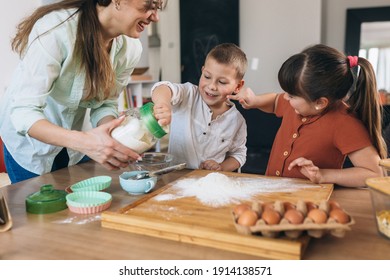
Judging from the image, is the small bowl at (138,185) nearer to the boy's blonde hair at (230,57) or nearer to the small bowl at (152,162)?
the small bowl at (152,162)

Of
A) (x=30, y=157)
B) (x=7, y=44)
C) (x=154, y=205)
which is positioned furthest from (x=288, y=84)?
(x=7, y=44)

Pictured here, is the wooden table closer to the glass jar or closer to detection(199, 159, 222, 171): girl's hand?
the glass jar

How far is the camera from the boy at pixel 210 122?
1.54m

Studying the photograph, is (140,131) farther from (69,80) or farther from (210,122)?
(210,122)

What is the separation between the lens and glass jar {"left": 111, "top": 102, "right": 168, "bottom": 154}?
3.43ft

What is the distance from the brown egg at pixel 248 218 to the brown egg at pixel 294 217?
0.20 ft

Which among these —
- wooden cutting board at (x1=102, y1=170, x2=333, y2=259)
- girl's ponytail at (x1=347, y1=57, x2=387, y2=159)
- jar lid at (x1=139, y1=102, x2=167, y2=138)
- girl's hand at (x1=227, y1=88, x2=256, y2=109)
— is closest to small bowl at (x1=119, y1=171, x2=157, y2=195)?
wooden cutting board at (x1=102, y1=170, x2=333, y2=259)

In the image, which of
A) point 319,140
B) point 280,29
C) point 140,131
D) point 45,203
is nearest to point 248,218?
point 140,131

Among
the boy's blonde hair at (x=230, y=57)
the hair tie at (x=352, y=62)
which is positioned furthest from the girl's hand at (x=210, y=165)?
the hair tie at (x=352, y=62)

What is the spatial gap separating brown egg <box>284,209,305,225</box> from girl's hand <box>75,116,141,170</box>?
0.45m

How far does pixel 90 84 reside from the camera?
4.46ft

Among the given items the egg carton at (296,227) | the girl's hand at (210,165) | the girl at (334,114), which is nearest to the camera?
the egg carton at (296,227)
